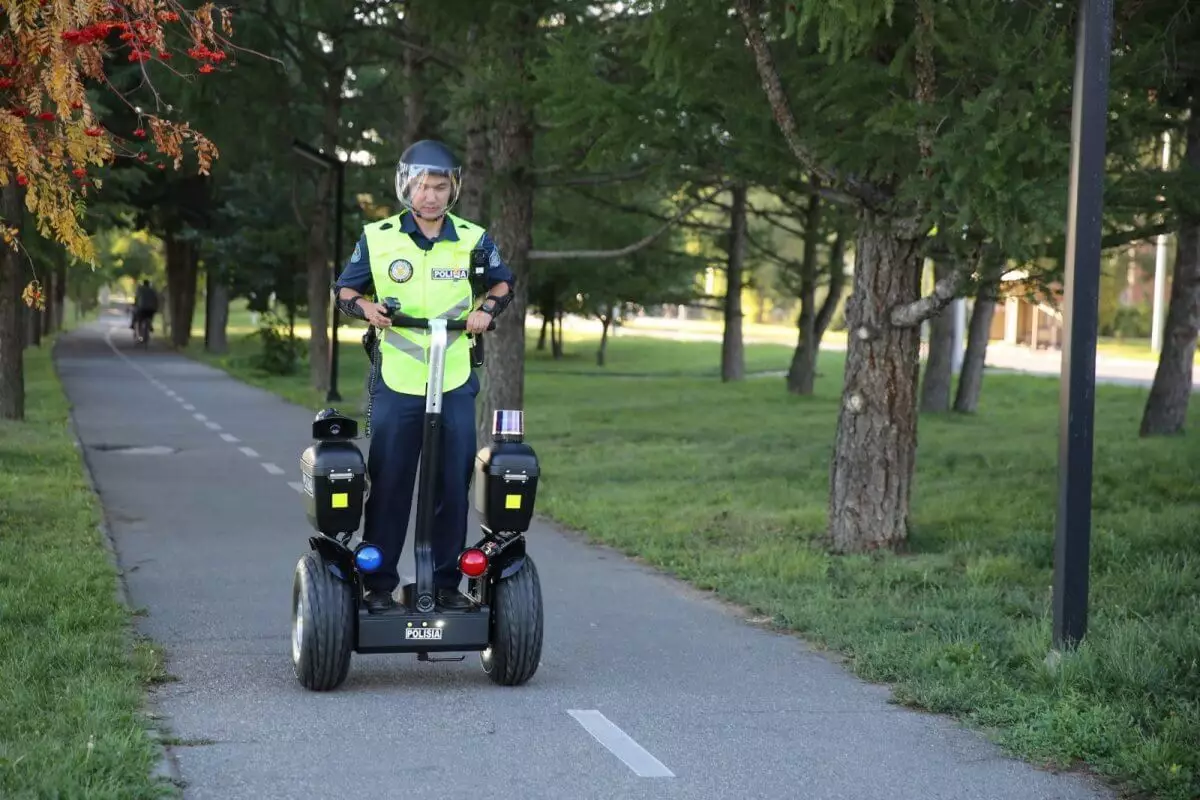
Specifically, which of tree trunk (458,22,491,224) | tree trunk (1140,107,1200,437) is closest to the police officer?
tree trunk (458,22,491,224)

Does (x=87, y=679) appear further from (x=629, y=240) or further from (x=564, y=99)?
(x=629, y=240)

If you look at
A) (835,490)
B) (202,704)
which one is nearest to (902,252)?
(835,490)

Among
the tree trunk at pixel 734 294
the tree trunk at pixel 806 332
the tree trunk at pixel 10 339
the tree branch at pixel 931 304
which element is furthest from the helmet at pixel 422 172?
the tree trunk at pixel 734 294

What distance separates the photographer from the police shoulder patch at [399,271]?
6574mm

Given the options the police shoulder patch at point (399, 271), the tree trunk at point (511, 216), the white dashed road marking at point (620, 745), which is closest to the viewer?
the white dashed road marking at point (620, 745)

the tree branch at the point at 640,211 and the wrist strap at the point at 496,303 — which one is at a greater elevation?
the tree branch at the point at 640,211

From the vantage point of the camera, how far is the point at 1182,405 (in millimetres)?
19750

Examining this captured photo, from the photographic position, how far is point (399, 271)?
6.57 metres

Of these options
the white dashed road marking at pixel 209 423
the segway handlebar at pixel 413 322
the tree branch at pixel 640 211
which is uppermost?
the tree branch at pixel 640 211

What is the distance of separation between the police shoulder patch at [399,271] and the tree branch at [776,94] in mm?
4187

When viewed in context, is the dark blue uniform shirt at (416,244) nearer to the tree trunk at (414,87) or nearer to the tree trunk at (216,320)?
the tree trunk at (414,87)

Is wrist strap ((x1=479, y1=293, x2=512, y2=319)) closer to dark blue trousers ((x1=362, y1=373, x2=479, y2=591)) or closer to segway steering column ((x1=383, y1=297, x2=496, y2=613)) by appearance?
segway steering column ((x1=383, y1=297, x2=496, y2=613))

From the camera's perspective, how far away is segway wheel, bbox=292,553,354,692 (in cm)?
641

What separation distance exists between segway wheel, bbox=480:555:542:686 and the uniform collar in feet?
4.24
